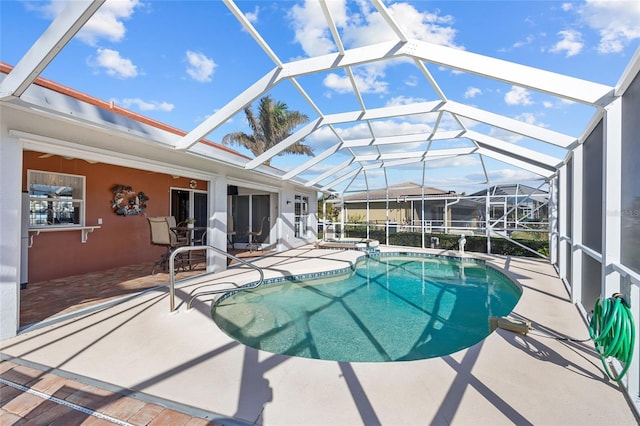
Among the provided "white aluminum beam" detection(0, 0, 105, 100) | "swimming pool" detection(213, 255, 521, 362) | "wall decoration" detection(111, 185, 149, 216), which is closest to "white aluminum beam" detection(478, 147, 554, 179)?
"swimming pool" detection(213, 255, 521, 362)

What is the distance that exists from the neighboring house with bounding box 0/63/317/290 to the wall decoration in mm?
27

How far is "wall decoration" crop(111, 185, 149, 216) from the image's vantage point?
25.5 feet

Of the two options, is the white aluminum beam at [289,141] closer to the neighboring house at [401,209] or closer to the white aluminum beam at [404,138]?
the white aluminum beam at [404,138]

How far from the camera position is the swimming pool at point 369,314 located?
418 centimetres

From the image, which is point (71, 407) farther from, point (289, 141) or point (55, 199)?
point (289, 141)

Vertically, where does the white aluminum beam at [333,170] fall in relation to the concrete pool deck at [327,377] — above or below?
above

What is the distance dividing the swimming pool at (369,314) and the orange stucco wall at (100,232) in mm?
4033

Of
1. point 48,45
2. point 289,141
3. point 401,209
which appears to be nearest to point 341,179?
point 289,141

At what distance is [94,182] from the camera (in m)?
7.29

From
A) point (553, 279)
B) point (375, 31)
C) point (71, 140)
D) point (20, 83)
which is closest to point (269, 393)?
point (20, 83)

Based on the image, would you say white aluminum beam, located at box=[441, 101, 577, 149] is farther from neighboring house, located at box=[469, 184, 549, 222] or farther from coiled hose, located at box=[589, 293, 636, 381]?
neighboring house, located at box=[469, 184, 549, 222]

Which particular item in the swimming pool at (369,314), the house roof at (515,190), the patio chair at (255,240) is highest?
the house roof at (515,190)

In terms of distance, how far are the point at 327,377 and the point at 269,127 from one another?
18.8 m

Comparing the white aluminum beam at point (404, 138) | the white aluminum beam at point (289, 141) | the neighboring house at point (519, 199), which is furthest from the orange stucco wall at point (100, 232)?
the neighboring house at point (519, 199)
